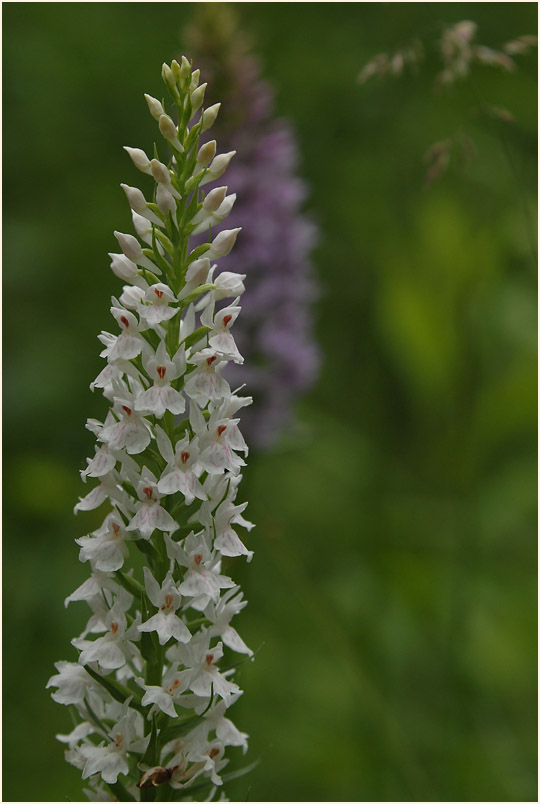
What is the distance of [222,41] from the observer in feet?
11.9

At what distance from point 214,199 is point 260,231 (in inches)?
76.2

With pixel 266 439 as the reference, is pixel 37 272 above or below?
above

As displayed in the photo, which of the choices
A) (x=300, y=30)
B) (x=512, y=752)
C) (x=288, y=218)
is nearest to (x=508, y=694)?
(x=512, y=752)

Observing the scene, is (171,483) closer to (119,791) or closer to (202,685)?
(202,685)

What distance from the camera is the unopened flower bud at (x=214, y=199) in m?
1.74

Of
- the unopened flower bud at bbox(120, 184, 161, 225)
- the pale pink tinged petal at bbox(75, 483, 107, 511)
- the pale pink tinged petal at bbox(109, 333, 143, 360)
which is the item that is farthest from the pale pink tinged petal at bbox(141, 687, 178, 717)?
the unopened flower bud at bbox(120, 184, 161, 225)

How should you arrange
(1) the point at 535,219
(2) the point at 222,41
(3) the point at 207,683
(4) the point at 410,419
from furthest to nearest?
(4) the point at 410,419
(2) the point at 222,41
(1) the point at 535,219
(3) the point at 207,683

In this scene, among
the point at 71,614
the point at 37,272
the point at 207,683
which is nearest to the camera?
the point at 207,683

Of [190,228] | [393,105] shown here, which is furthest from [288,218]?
[190,228]

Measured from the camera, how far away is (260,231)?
366 centimetres

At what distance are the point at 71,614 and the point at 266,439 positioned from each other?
1064 millimetres

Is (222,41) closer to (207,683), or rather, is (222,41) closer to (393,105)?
(393,105)

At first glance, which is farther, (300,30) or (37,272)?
(300,30)

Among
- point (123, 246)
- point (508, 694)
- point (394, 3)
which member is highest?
point (394, 3)
